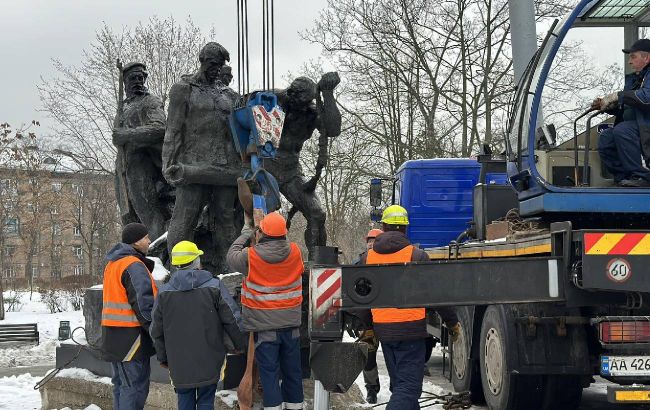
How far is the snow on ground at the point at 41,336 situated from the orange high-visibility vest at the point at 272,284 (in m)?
3.19

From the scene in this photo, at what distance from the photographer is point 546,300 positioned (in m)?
5.52

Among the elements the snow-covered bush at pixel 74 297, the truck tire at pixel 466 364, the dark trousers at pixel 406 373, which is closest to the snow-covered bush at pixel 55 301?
the snow-covered bush at pixel 74 297

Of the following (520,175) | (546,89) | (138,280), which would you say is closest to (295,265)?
(138,280)

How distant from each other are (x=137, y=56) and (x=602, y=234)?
25327 mm

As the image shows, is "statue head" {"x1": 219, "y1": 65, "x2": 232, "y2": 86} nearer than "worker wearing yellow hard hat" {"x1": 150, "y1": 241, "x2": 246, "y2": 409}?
No

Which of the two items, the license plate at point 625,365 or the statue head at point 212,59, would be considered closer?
the license plate at point 625,365

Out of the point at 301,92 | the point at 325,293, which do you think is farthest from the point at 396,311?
the point at 301,92

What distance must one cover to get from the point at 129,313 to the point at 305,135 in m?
3.30

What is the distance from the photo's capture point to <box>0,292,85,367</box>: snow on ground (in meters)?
17.2

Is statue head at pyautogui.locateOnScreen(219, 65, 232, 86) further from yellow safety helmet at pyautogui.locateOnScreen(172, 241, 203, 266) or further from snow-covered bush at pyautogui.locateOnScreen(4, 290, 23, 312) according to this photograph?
snow-covered bush at pyautogui.locateOnScreen(4, 290, 23, 312)

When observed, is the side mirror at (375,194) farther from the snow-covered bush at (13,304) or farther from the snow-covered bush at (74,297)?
the snow-covered bush at (13,304)

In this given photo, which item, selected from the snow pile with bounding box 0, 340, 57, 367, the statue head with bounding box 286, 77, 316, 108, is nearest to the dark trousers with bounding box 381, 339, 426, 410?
the statue head with bounding box 286, 77, 316, 108

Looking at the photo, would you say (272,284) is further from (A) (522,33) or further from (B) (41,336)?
(B) (41,336)

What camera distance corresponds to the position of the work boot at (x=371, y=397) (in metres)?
8.77
